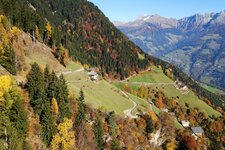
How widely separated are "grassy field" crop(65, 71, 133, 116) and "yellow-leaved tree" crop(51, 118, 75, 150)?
1450 inches

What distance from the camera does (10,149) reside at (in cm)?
7600

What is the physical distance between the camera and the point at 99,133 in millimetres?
116312

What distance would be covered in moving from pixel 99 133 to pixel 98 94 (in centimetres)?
4081

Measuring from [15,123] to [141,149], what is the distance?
210 ft

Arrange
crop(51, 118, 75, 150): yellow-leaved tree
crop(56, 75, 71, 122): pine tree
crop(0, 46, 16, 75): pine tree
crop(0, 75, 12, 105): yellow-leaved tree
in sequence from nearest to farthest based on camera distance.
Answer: crop(0, 75, 12, 105): yellow-leaved tree < crop(51, 118, 75, 150): yellow-leaved tree < crop(56, 75, 71, 122): pine tree < crop(0, 46, 16, 75): pine tree

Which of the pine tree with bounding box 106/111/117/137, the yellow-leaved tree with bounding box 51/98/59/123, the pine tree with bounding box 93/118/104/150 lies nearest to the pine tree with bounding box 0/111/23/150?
the yellow-leaved tree with bounding box 51/98/59/123

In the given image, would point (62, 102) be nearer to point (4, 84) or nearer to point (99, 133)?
point (99, 133)

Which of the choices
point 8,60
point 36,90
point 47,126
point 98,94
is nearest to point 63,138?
point 47,126

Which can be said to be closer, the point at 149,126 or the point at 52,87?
the point at 52,87

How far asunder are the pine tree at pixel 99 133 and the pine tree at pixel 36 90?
2510 cm

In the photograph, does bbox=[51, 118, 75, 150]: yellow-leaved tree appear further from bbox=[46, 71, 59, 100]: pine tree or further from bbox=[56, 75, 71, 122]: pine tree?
bbox=[46, 71, 59, 100]: pine tree

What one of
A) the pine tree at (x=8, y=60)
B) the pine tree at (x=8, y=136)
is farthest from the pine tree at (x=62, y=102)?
the pine tree at (x=8, y=136)

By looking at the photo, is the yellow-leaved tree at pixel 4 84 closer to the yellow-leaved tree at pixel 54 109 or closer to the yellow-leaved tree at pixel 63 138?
the yellow-leaved tree at pixel 54 109

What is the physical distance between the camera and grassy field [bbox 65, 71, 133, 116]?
468 ft
